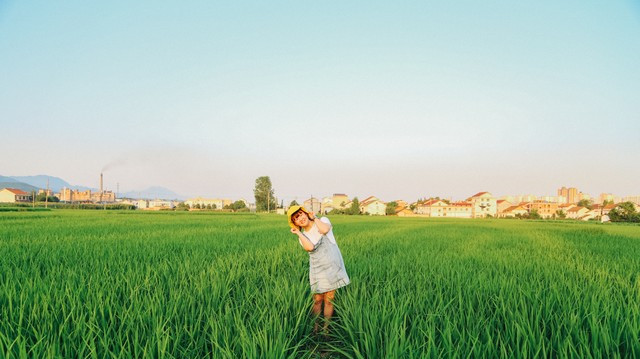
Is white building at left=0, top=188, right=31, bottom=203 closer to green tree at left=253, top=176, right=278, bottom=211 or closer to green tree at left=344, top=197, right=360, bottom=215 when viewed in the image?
green tree at left=253, top=176, right=278, bottom=211

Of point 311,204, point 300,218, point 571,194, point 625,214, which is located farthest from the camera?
point 571,194

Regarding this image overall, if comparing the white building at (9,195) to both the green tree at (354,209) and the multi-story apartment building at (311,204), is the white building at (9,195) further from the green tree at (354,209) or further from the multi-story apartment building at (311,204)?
the multi-story apartment building at (311,204)

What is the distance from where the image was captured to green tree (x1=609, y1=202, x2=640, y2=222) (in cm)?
4592

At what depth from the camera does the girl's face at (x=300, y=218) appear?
279 centimetres

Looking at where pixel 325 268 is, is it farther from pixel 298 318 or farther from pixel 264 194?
pixel 264 194

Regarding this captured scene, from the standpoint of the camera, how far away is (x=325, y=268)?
2.83m

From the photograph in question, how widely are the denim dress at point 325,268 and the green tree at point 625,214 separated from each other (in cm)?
5923

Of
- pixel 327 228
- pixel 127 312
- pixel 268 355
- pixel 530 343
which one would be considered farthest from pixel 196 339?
pixel 530 343

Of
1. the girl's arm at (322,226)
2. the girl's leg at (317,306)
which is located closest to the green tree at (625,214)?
the girl's leg at (317,306)

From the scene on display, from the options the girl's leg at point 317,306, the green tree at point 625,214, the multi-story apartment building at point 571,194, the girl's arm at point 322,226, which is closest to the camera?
the girl's arm at point 322,226

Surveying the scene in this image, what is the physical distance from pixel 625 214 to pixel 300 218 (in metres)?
61.7

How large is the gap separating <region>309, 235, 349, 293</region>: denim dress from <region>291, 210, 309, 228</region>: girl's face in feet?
0.64

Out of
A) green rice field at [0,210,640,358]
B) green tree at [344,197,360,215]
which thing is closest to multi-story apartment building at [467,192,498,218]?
green tree at [344,197,360,215]

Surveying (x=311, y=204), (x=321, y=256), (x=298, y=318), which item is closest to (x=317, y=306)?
(x=298, y=318)
